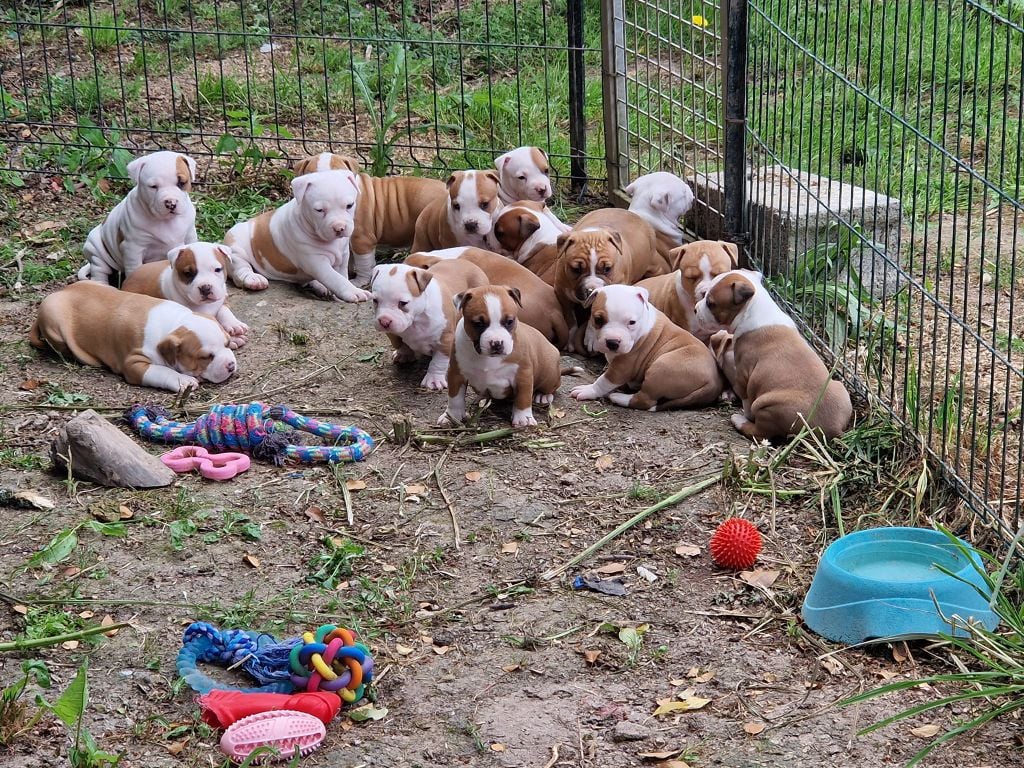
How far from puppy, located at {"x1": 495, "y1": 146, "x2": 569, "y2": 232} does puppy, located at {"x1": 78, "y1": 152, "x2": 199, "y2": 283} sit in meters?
1.73

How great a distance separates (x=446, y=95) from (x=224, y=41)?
2254 millimetres

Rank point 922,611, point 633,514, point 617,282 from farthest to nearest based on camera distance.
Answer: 1. point 617,282
2. point 633,514
3. point 922,611

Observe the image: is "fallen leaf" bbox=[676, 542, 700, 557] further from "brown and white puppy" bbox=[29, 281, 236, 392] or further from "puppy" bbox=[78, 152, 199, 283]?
"puppy" bbox=[78, 152, 199, 283]

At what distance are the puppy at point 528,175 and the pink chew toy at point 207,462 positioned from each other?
269cm

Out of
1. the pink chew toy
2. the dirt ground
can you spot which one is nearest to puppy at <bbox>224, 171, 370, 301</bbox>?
the dirt ground

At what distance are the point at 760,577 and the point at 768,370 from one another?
4.11ft

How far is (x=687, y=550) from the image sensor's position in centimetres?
448

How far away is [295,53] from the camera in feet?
30.9

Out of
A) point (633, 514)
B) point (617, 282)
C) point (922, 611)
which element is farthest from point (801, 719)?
point (617, 282)

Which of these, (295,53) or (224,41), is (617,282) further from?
(224,41)

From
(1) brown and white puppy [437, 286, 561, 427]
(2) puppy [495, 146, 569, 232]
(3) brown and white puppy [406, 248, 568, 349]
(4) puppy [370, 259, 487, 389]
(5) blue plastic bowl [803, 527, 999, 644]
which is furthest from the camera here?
(2) puppy [495, 146, 569, 232]

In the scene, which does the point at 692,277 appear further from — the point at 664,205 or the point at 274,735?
the point at 274,735

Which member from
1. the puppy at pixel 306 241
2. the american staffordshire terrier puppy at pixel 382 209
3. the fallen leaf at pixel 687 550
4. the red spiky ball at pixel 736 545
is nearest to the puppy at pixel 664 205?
the american staffordshire terrier puppy at pixel 382 209

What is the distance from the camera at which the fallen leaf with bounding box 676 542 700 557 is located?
4453mm
